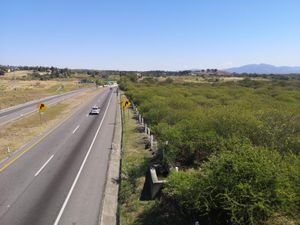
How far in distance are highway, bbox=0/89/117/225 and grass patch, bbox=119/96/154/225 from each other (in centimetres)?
Answer: 112

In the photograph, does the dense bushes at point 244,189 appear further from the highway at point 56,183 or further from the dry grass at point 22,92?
the dry grass at point 22,92

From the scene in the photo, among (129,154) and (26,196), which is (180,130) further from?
(26,196)

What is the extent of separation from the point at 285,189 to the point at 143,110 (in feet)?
78.5

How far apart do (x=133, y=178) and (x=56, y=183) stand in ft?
12.7

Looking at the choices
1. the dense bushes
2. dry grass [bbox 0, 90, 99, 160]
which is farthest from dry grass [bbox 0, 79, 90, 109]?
the dense bushes

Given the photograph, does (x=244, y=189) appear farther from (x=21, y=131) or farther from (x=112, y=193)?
(x=21, y=131)

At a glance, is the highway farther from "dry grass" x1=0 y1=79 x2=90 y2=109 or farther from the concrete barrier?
"dry grass" x1=0 y1=79 x2=90 y2=109

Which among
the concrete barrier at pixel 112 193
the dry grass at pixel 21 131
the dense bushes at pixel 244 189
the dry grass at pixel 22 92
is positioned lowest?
the dry grass at pixel 22 92

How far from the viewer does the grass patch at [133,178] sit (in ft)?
35.7

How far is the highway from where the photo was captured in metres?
10.8

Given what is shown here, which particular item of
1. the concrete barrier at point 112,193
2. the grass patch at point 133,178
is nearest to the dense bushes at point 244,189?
the grass patch at point 133,178

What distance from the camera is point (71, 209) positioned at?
36.8ft

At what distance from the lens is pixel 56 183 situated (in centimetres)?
1380

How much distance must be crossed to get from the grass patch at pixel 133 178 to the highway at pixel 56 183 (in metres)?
1.12
